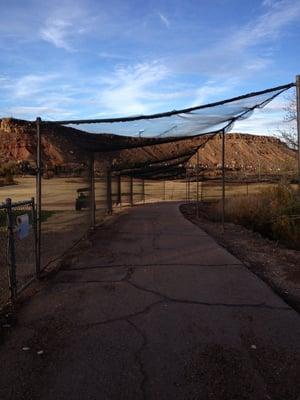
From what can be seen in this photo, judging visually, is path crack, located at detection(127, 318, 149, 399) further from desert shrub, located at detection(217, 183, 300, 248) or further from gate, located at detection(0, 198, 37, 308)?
desert shrub, located at detection(217, 183, 300, 248)

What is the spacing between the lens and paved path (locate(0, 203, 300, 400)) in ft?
14.1

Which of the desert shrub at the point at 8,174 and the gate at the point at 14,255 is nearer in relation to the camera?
the gate at the point at 14,255

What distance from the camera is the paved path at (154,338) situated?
14.1 feet

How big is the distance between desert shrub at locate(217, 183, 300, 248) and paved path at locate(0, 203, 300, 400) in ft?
25.2

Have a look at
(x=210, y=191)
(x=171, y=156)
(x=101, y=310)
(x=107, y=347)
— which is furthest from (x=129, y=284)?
(x=210, y=191)

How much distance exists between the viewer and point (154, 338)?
5473 millimetres

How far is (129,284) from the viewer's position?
7.94m

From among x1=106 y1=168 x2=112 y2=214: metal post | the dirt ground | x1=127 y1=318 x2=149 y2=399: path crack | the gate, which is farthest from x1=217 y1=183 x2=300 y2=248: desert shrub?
x1=127 y1=318 x2=149 y2=399: path crack

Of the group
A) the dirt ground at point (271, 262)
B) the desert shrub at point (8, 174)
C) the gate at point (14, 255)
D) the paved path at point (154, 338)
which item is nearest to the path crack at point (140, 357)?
the paved path at point (154, 338)

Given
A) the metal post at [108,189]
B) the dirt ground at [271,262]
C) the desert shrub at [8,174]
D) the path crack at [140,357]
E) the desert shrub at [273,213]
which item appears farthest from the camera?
the desert shrub at [8,174]

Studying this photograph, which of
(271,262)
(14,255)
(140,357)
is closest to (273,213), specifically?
(271,262)

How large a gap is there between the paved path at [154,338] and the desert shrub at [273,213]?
7.69 m

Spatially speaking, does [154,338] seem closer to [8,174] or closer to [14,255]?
[14,255]

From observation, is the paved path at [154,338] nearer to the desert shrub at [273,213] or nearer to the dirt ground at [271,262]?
the dirt ground at [271,262]
